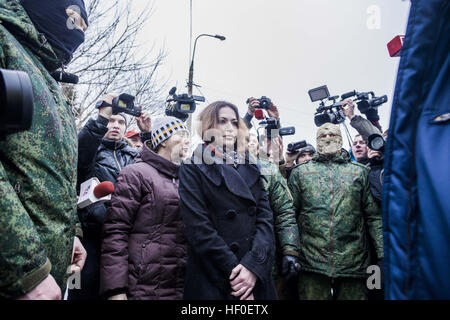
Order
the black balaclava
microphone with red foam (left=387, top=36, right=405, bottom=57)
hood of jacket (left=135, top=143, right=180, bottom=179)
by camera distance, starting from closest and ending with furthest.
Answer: the black balaclava → microphone with red foam (left=387, top=36, right=405, bottom=57) → hood of jacket (left=135, top=143, right=180, bottom=179)

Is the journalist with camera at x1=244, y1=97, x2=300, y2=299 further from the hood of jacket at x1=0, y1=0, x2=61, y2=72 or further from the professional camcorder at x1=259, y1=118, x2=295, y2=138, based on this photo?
the hood of jacket at x1=0, y1=0, x2=61, y2=72

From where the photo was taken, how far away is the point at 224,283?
1776 mm

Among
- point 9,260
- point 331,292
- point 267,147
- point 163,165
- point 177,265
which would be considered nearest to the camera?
point 9,260

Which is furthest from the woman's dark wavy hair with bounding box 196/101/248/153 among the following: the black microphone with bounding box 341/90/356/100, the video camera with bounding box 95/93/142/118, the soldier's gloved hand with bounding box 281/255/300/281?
the black microphone with bounding box 341/90/356/100

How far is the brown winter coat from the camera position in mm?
1902

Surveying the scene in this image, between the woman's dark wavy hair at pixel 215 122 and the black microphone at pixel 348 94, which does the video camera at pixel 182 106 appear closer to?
the woman's dark wavy hair at pixel 215 122

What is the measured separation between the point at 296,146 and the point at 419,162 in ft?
12.0

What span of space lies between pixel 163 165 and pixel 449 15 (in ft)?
6.40

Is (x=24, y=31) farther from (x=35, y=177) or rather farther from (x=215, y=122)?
(x=215, y=122)

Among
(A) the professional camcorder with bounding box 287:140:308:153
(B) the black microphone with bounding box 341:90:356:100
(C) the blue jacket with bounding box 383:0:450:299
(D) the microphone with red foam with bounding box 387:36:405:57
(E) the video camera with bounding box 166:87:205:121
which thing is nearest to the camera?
(C) the blue jacket with bounding box 383:0:450:299

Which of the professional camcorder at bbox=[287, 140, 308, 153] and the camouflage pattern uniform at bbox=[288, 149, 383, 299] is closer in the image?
the camouflage pattern uniform at bbox=[288, 149, 383, 299]

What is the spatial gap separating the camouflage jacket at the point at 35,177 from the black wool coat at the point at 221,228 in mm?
711
